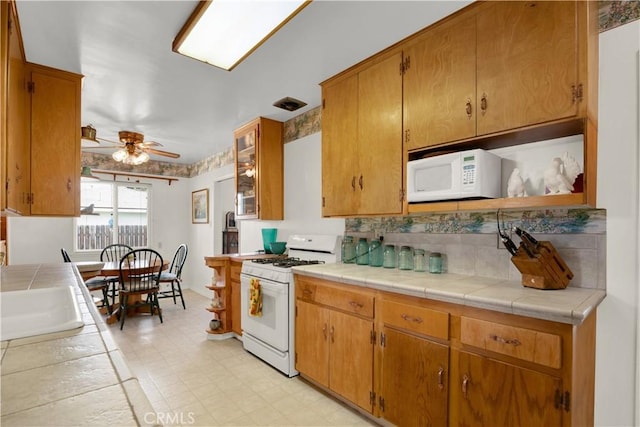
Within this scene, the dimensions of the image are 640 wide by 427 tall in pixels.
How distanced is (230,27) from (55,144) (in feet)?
5.22

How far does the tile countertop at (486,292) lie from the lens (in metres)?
1.25

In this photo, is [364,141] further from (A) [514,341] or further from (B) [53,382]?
(B) [53,382]

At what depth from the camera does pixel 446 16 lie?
5.94 feet

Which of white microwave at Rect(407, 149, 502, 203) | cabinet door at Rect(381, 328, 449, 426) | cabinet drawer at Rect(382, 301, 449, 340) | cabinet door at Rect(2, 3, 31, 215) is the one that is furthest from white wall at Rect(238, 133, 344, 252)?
cabinet door at Rect(2, 3, 31, 215)

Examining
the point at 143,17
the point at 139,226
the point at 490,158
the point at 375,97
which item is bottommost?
the point at 139,226

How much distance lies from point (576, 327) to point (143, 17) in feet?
8.28

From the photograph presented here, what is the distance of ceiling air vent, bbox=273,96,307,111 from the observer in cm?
297

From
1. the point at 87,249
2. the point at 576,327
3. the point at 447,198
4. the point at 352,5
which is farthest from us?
the point at 87,249

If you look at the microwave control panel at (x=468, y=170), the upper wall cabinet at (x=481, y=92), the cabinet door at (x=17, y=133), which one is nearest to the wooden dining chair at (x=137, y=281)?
the cabinet door at (x=17, y=133)

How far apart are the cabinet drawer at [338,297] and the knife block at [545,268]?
828 mm

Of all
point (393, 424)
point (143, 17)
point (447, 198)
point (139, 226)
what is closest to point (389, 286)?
point (447, 198)

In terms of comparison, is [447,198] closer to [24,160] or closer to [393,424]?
[393,424]

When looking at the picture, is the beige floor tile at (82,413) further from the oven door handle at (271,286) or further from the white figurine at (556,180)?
the oven door handle at (271,286)

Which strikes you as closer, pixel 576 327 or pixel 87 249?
pixel 576 327
